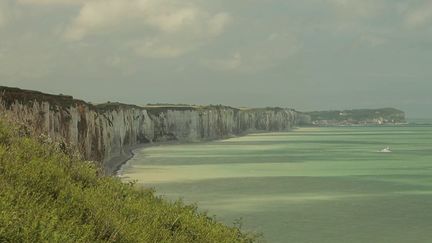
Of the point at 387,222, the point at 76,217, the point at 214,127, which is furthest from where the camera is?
the point at 214,127

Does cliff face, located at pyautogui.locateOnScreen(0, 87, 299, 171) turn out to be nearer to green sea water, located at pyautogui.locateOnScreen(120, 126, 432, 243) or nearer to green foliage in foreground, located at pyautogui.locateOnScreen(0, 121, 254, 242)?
green foliage in foreground, located at pyautogui.locateOnScreen(0, 121, 254, 242)

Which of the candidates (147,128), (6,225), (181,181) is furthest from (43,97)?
(147,128)

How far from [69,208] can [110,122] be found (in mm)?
64260

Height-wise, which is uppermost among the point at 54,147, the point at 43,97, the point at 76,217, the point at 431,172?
the point at 43,97

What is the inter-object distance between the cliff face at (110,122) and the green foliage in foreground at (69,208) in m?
2.95

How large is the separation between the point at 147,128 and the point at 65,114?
64.0 metres

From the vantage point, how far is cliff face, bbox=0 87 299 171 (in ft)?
115

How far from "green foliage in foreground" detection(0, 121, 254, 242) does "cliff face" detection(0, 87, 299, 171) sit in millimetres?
2946

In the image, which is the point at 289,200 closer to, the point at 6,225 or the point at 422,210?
the point at 422,210

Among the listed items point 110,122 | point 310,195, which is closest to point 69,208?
point 310,195

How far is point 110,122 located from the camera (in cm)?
7338

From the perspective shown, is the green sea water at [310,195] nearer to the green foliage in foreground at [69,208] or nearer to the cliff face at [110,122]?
the cliff face at [110,122]

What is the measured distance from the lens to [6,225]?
24.1ft

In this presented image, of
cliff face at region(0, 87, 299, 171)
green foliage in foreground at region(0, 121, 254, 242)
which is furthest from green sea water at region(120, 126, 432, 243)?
green foliage in foreground at region(0, 121, 254, 242)
